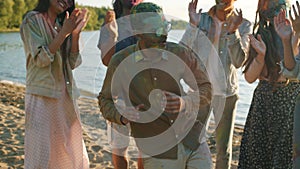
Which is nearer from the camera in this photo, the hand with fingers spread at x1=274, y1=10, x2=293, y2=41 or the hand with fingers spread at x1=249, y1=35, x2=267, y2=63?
the hand with fingers spread at x1=274, y1=10, x2=293, y2=41

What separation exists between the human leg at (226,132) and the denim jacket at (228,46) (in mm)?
114

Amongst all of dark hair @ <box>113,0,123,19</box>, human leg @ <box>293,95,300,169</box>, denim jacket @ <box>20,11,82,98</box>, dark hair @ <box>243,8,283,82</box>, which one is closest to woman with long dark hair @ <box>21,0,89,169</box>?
denim jacket @ <box>20,11,82,98</box>

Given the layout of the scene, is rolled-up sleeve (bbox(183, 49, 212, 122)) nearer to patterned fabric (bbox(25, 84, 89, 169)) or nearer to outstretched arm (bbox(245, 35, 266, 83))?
outstretched arm (bbox(245, 35, 266, 83))

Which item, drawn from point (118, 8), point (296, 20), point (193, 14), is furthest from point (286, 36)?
point (118, 8)

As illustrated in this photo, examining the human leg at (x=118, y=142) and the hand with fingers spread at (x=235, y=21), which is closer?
the human leg at (x=118, y=142)

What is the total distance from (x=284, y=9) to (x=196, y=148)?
151 cm

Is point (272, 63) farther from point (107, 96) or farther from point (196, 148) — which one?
point (107, 96)

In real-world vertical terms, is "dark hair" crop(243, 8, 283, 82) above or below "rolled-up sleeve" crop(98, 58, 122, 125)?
above

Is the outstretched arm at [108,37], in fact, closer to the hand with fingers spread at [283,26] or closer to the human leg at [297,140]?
the hand with fingers spread at [283,26]

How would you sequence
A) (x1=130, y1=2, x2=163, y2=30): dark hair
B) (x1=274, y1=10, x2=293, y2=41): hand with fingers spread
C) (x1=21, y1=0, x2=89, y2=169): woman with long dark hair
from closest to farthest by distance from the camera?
1. (x1=130, y1=2, x2=163, y2=30): dark hair
2. (x1=274, y1=10, x2=293, y2=41): hand with fingers spread
3. (x1=21, y1=0, x2=89, y2=169): woman with long dark hair

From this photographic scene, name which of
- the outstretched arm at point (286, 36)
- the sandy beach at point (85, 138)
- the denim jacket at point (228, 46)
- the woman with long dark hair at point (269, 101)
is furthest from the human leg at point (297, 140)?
the sandy beach at point (85, 138)

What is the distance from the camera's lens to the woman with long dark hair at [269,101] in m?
3.84

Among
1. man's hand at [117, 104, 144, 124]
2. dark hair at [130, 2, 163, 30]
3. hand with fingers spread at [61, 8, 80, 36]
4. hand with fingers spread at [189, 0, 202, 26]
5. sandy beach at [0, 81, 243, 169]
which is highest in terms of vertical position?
hand with fingers spread at [189, 0, 202, 26]

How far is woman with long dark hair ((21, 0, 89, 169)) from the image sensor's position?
374cm
